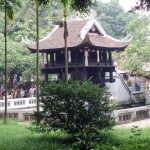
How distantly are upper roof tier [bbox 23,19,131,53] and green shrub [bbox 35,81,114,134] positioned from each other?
13602 millimetres

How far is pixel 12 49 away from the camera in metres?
31.7

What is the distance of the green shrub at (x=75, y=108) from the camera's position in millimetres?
10523

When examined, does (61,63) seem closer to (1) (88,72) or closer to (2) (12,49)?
(1) (88,72)

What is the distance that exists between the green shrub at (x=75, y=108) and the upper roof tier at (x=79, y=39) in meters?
13.6

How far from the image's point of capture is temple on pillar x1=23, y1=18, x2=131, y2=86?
25.6m

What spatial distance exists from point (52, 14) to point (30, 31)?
1182cm

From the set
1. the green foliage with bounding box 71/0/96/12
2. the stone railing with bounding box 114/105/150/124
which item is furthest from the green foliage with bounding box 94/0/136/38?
the green foliage with bounding box 71/0/96/12

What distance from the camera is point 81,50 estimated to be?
1020 inches

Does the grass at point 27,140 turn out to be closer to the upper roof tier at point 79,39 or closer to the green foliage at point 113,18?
the upper roof tier at point 79,39

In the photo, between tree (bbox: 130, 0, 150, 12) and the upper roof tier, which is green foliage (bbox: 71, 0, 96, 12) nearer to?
tree (bbox: 130, 0, 150, 12)

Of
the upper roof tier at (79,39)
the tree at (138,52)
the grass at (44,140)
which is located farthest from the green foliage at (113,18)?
the grass at (44,140)

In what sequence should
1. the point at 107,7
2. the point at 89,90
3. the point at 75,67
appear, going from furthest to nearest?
the point at 107,7, the point at 75,67, the point at 89,90

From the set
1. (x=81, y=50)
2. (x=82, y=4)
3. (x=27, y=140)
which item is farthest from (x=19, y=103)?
(x=82, y=4)

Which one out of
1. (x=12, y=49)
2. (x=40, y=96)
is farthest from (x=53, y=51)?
(x=40, y=96)
